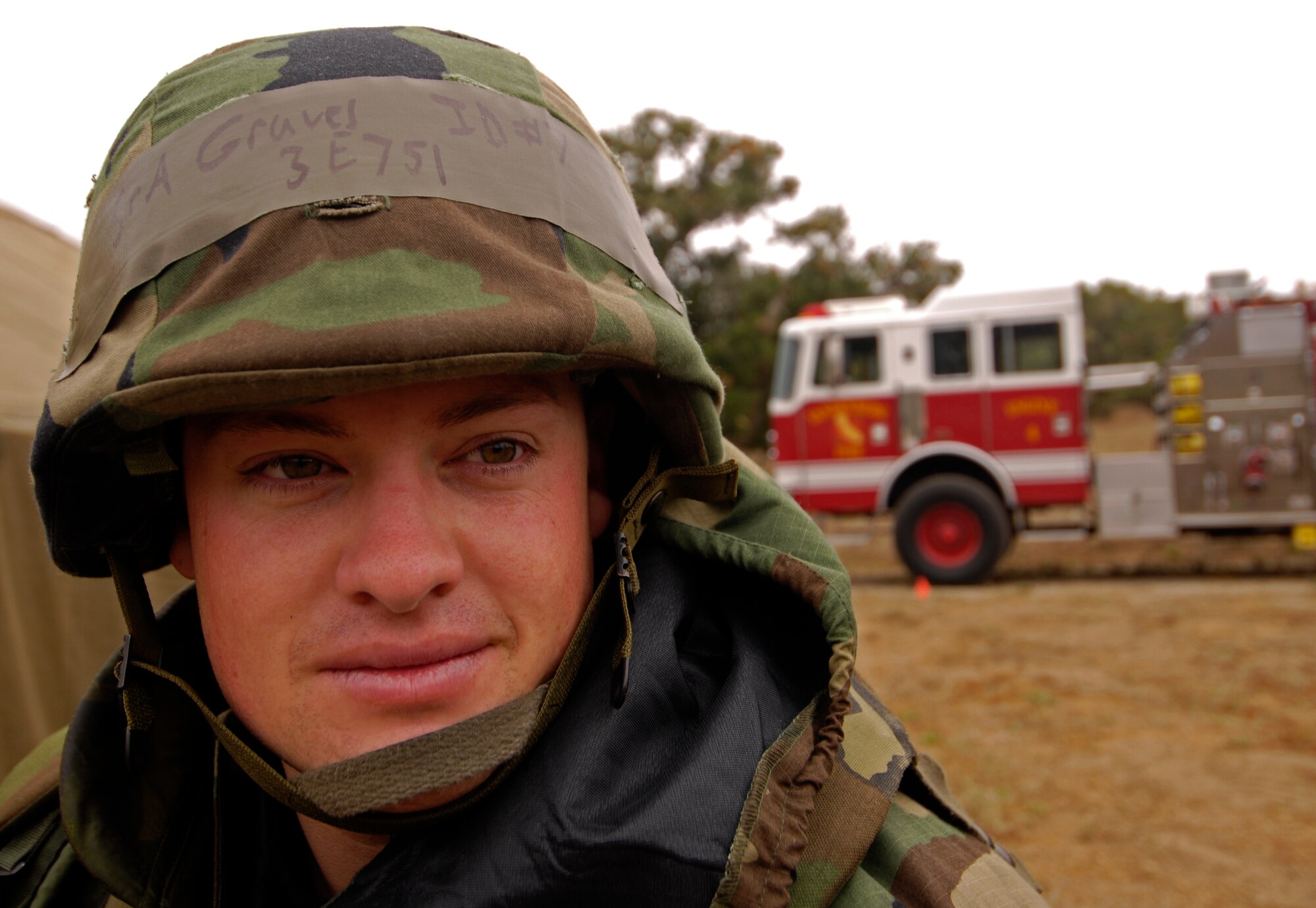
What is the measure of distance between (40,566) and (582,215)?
7.44 ft

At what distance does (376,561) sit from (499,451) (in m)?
0.22

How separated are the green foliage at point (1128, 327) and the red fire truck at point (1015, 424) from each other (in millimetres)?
16222

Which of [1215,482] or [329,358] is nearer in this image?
[329,358]

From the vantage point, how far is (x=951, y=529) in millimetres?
9125

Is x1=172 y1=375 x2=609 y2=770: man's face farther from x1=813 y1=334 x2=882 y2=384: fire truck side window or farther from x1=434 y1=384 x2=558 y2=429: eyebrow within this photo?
x1=813 y1=334 x2=882 y2=384: fire truck side window

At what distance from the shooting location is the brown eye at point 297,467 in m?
1.18

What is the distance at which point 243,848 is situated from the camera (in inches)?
59.2

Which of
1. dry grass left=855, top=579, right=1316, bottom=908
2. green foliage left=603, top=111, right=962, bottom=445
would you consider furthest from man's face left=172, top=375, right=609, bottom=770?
green foliage left=603, top=111, right=962, bottom=445

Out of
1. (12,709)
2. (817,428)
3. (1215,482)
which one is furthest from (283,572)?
(1215,482)

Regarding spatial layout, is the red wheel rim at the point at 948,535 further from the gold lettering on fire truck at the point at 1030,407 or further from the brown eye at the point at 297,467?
the brown eye at the point at 297,467

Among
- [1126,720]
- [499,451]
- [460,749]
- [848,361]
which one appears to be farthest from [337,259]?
[848,361]

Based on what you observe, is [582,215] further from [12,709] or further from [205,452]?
[12,709]

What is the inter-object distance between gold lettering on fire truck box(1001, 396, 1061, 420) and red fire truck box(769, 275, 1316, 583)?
0.01 meters

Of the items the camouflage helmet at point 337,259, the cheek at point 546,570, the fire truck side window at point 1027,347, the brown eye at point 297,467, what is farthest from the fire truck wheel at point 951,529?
the brown eye at point 297,467
